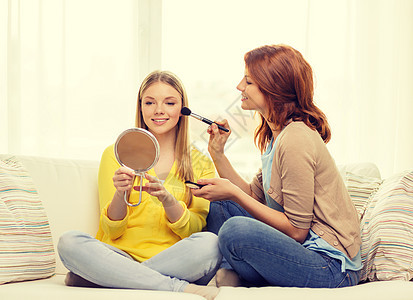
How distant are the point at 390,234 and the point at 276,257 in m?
0.43

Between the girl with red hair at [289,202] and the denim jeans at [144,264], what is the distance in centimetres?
7

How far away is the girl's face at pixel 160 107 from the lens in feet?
6.00

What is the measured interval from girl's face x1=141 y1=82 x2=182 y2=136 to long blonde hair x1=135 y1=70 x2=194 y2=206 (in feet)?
0.08

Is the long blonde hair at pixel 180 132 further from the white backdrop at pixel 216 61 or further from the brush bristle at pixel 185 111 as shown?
the white backdrop at pixel 216 61

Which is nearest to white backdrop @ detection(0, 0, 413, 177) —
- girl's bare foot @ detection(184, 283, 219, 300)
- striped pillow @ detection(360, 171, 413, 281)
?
striped pillow @ detection(360, 171, 413, 281)

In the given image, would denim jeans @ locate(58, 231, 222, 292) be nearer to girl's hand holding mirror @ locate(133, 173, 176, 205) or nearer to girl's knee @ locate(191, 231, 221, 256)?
girl's knee @ locate(191, 231, 221, 256)

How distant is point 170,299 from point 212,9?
190 cm

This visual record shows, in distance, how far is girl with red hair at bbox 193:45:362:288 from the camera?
1.47 meters

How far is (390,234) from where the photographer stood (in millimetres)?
1647

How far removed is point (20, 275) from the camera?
1.57 meters

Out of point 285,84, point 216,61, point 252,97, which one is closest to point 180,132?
point 252,97

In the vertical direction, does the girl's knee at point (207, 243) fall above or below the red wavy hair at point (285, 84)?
below

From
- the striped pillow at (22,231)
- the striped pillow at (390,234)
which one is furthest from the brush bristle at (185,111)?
the striped pillow at (390,234)

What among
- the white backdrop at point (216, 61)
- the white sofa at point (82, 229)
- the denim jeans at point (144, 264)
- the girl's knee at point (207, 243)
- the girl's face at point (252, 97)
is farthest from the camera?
the white backdrop at point (216, 61)
